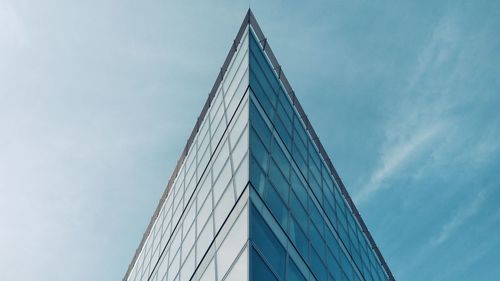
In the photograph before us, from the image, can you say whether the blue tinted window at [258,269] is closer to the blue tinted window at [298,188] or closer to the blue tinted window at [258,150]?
the blue tinted window at [258,150]

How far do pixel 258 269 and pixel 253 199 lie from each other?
8.27 ft

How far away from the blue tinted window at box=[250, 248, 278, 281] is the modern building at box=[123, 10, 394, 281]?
0.12 ft

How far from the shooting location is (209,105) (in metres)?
25.5

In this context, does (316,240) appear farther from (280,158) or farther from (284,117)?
(284,117)

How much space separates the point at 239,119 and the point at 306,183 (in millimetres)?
4419

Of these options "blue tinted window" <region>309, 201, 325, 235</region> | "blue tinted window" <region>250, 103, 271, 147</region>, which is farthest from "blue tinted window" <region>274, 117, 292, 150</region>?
"blue tinted window" <region>309, 201, 325, 235</region>

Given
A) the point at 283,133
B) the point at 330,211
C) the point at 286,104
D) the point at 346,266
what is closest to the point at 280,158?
the point at 283,133

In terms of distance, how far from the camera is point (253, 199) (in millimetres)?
15086

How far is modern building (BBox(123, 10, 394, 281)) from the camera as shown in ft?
49.2

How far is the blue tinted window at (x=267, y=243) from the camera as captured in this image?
14008 mm

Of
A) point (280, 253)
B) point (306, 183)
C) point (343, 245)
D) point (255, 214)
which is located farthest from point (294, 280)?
point (343, 245)

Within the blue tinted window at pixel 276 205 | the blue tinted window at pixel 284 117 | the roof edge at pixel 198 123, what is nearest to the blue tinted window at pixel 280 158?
the blue tinted window at pixel 276 205

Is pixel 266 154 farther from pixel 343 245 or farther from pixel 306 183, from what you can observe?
pixel 343 245

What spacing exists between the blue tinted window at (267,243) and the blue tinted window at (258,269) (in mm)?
316
